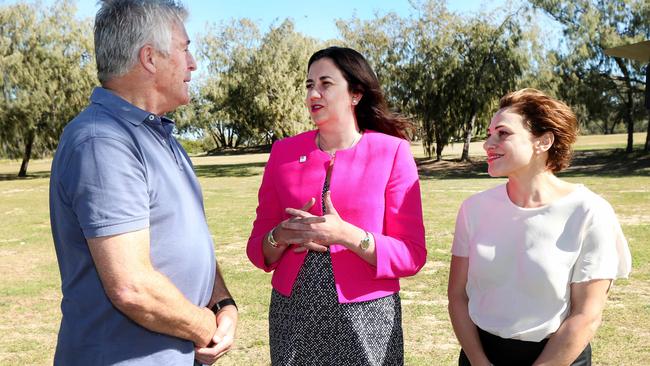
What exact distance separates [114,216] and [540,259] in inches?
61.4

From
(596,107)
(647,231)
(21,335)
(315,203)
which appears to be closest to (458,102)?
(596,107)

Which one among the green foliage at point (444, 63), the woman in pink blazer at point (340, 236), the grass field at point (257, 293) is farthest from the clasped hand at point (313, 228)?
the green foliage at point (444, 63)

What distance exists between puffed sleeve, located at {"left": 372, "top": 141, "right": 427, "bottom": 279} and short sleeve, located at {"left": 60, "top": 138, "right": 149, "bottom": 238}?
3.64 ft

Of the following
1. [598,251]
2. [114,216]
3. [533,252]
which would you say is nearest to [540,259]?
[533,252]

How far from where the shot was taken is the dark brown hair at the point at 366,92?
2877mm

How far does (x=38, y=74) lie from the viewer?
109 ft

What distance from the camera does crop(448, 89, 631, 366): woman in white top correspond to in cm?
240

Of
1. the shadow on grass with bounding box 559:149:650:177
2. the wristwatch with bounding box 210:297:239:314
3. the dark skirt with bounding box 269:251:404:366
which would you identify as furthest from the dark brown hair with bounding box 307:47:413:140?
the shadow on grass with bounding box 559:149:650:177

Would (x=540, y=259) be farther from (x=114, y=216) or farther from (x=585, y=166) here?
(x=585, y=166)

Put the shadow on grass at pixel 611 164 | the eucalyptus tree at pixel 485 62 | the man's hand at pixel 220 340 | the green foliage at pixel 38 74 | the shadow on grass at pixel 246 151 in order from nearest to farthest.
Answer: the man's hand at pixel 220 340 → the shadow on grass at pixel 611 164 → the eucalyptus tree at pixel 485 62 → the green foliage at pixel 38 74 → the shadow on grass at pixel 246 151

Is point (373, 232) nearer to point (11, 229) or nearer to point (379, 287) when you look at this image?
point (379, 287)

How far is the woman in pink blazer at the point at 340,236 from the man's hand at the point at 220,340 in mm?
448

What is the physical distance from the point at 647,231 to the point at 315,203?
10079mm

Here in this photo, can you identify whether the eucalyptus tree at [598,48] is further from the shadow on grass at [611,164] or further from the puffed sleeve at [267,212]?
the puffed sleeve at [267,212]
